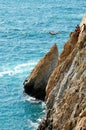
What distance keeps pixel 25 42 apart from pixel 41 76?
138ft

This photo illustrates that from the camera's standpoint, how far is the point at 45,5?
185 m

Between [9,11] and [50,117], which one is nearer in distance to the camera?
[50,117]

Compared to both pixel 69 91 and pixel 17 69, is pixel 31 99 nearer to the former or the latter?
pixel 17 69

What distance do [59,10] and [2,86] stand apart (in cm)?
7562

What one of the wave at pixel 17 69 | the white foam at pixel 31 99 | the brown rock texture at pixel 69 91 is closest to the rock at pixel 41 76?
the white foam at pixel 31 99

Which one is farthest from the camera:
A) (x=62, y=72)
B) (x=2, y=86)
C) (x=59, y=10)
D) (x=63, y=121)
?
(x=59, y=10)

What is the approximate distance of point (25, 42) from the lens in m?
138

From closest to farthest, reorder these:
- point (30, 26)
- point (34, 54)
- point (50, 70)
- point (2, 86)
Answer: point (50, 70), point (2, 86), point (34, 54), point (30, 26)

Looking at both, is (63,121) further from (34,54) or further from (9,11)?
(9,11)

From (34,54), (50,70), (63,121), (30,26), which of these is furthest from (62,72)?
(30,26)

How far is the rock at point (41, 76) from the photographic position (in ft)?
319

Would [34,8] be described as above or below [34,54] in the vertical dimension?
above

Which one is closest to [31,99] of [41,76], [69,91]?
→ [41,76]

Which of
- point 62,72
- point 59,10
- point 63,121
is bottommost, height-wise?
point 63,121
